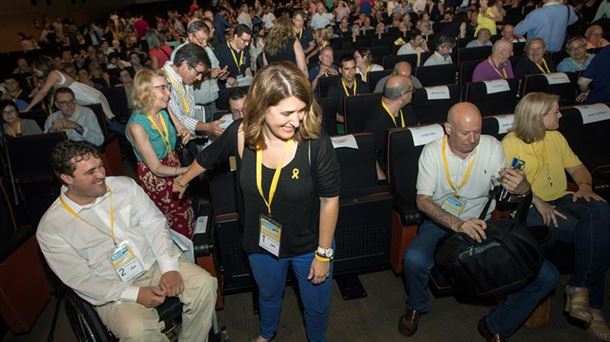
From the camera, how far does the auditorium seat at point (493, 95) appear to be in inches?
139

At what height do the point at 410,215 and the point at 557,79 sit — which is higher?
the point at 557,79

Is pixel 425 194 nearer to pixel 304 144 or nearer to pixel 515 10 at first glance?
pixel 304 144

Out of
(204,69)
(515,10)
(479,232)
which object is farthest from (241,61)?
(515,10)

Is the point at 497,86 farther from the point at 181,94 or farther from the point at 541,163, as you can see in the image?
the point at 181,94

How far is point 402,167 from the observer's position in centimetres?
247

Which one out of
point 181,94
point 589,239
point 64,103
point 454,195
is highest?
point 181,94

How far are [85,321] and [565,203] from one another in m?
2.71

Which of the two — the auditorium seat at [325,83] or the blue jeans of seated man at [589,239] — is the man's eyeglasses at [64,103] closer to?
the auditorium seat at [325,83]

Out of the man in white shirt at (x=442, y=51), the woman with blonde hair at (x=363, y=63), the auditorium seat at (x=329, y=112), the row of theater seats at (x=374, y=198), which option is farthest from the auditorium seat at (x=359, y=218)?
the man in white shirt at (x=442, y=51)

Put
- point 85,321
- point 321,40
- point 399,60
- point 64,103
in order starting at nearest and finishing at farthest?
point 85,321 < point 64,103 < point 399,60 < point 321,40

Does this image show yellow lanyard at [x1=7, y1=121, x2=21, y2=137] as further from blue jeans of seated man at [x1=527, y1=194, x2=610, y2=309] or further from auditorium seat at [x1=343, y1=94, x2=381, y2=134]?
blue jeans of seated man at [x1=527, y1=194, x2=610, y2=309]

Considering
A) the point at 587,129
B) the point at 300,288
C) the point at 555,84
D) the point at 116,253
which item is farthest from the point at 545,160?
the point at 116,253

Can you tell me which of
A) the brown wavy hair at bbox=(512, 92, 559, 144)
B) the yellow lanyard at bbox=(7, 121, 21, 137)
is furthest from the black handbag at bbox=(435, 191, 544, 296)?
the yellow lanyard at bbox=(7, 121, 21, 137)

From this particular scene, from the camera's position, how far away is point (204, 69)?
2771 millimetres
